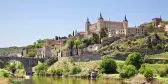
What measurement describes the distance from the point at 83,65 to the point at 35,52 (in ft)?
198

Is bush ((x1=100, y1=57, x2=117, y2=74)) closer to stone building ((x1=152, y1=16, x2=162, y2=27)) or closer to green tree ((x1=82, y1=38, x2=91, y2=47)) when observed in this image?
green tree ((x1=82, y1=38, x2=91, y2=47))

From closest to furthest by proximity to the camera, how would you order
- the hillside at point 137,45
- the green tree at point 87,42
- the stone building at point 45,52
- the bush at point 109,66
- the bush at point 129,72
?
the bush at point 129,72 < the bush at point 109,66 < the hillside at point 137,45 < the green tree at point 87,42 < the stone building at point 45,52

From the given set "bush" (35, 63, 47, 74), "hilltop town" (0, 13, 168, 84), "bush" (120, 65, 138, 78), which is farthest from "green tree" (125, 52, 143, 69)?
"bush" (35, 63, 47, 74)

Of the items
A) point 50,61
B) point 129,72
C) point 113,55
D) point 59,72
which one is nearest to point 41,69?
point 50,61

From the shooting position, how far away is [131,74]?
7831 centimetres

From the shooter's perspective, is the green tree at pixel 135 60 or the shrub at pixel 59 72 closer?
the green tree at pixel 135 60

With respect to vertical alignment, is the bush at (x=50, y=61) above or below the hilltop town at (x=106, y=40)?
below

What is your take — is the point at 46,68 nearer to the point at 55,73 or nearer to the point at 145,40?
the point at 55,73

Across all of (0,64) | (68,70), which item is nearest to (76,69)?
(68,70)

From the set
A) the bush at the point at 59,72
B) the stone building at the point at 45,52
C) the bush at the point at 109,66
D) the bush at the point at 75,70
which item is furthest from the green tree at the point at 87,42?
the bush at the point at 109,66

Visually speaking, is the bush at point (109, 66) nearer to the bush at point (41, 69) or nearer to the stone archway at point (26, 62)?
the bush at point (41, 69)

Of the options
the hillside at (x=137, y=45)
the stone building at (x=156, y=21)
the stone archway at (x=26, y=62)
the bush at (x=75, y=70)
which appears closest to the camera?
the bush at (x=75, y=70)

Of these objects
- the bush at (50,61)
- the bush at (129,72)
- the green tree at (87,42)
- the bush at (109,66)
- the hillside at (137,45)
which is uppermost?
the green tree at (87,42)

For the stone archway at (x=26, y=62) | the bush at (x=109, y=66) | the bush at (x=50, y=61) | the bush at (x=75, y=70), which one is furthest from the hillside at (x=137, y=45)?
the stone archway at (x=26, y=62)
